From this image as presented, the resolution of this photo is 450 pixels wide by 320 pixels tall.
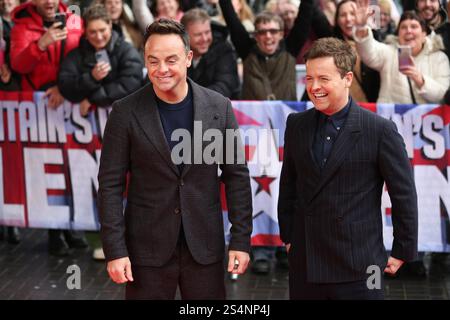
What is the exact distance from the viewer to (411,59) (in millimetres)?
7652

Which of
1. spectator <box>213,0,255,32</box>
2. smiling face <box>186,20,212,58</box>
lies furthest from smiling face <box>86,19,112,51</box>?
spectator <box>213,0,255,32</box>

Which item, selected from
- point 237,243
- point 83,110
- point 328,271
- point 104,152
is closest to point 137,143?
point 104,152

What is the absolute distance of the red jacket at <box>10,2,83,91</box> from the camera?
335 inches

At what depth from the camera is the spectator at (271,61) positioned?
324 inches

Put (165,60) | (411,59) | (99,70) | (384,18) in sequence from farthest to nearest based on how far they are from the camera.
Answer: (384,18) → (99,70) → (411,59) → (165,60)

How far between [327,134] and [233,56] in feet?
12.0

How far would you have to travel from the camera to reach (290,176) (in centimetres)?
493

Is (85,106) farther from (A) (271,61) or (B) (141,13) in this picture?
(A) (271,61)

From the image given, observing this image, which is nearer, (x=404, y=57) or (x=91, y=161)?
(x=404, y=57)

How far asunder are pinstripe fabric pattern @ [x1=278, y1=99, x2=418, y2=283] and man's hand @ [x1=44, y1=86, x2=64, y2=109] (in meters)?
3.95

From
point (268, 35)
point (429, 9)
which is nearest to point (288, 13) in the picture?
point (268, 35)

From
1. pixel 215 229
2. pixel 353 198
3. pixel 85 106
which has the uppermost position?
pixel 85 106

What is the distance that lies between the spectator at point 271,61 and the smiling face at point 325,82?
3.55 metres

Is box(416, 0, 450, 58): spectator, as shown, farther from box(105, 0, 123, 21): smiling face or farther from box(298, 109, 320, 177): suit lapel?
box(298, 109, 320, 177): suit lapel
